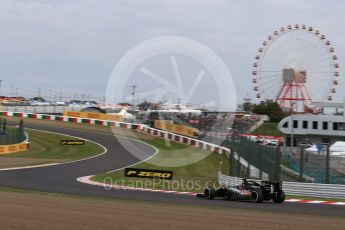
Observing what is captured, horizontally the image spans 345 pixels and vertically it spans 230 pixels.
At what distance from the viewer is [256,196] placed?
53.0 feet

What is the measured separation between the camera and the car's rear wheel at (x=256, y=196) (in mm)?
16156

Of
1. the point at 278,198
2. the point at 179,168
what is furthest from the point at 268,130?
the point at 278,198

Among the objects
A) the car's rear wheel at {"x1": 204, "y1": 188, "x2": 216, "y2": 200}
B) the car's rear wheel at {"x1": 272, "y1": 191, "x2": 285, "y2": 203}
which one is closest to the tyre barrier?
the car's rear wheel at {"x1": 204, "y1": 188, "x2": 216, "y2": 200}

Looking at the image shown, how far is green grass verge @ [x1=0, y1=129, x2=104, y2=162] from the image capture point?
117ft

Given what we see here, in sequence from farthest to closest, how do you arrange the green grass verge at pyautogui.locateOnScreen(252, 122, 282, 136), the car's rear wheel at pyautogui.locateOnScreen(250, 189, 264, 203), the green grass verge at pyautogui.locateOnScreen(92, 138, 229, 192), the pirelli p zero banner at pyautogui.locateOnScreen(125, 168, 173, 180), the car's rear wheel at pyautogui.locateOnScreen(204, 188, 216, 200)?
the green grass verge at pyautogui.locateOnScreen(252, 122, 282, 136) → the pirelli p zero banner at pyautogui.locateOnScreen(125, 168, 173, 180) → the green grass verge at pyautogui.locateOnScreen(92, 138, 229, 192) → the car's rear wheel at pyautogui.locateOnScreen(204, 188, 216, 200) → the car's rear wheel at pyautogui.locateOnScreen(250, 189, 264, 203)

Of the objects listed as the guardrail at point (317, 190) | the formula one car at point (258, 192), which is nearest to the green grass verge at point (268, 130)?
the guardrail at point (317, 190)

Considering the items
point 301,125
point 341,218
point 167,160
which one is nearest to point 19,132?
point 167,160

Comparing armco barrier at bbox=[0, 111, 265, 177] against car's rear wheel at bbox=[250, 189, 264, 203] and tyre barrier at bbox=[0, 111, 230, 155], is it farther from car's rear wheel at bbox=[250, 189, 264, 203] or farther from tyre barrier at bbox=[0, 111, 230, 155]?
car's rear wheel at bbox=[250, 189, 264, 203]

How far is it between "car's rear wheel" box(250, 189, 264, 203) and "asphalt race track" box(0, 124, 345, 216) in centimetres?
29

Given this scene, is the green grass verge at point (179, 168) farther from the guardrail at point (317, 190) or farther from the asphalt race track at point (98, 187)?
the guardrail at point (317, 190)

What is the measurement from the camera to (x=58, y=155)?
3675 centimetres

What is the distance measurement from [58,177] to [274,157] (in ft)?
31.0

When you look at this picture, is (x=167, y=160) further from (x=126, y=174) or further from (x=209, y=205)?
(x=209, y=205)

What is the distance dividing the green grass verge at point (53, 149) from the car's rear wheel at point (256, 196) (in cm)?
1969
